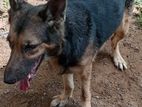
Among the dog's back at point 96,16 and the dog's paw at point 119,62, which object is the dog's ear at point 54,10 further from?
the dog's paw at point 119,62

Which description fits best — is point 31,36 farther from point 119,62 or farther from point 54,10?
point 119,62

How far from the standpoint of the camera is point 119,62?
473 cm

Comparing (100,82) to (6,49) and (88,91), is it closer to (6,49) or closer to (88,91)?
(88,91)

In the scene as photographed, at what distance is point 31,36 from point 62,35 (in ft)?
1.08

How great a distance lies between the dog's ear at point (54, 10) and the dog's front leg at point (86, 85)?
0.84 metres

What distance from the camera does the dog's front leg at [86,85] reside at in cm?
377

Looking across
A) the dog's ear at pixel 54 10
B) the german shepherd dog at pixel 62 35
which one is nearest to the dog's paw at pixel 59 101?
the german shepherd dog at pixel 62 35

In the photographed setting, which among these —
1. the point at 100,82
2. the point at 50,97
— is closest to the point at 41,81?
the point at 50,97

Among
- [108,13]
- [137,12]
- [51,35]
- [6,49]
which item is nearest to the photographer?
[51,35]

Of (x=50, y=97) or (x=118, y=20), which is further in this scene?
(x=50, y=97)

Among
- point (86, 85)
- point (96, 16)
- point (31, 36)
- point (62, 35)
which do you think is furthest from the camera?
point (86, 85)

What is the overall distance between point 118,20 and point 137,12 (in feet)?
5.46

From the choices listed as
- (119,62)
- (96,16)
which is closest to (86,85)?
(96,16)

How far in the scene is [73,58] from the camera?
137 inches
